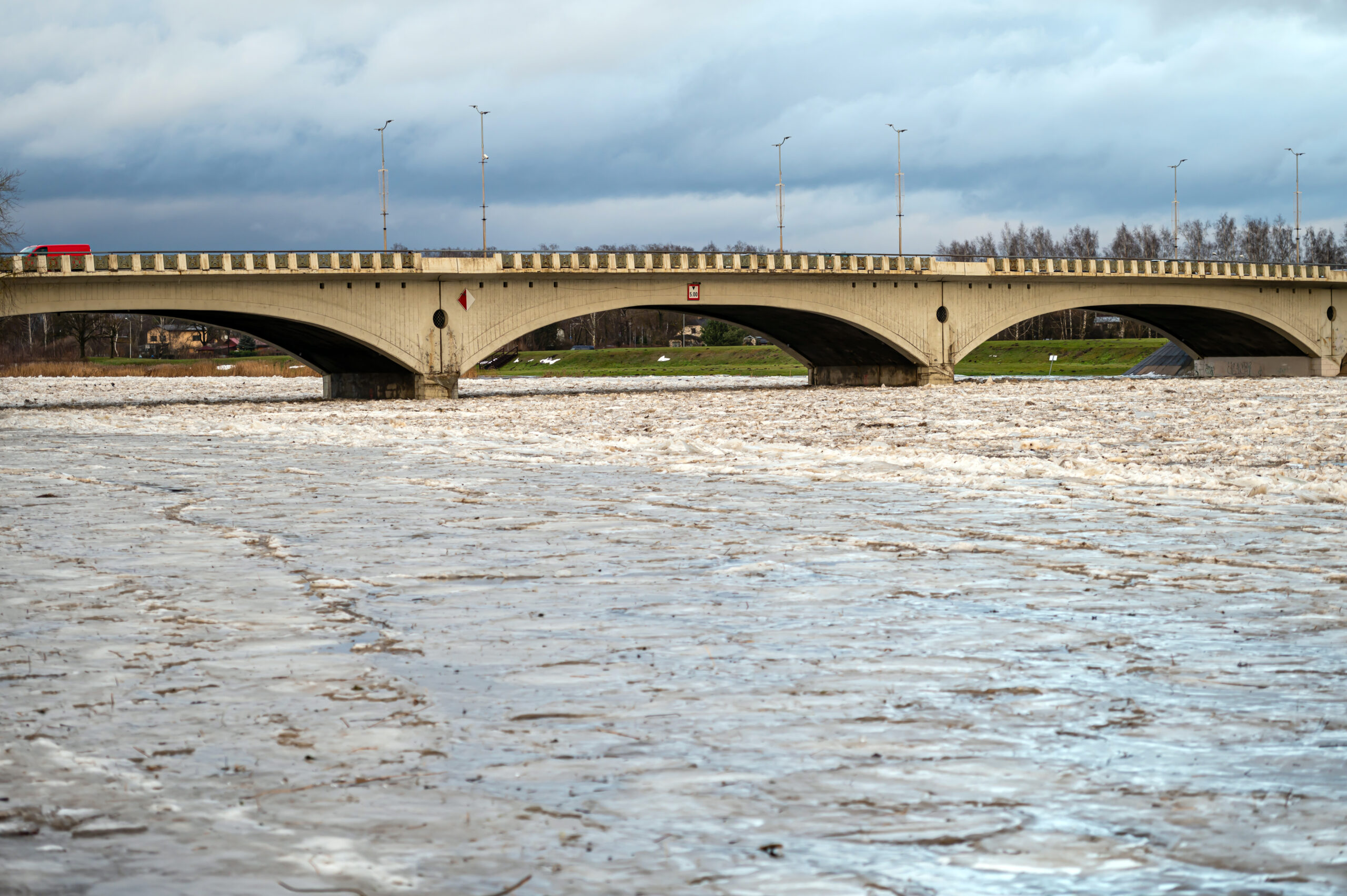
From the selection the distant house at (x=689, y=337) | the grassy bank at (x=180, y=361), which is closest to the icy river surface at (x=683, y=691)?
the grassy bank at (x=180, y=361)

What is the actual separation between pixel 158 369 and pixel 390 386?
2071 inches

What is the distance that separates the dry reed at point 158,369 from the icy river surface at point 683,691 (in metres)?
86.7

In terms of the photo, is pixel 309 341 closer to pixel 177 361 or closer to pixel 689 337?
pixel 177 361

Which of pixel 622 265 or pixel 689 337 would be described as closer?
pixel 622 265

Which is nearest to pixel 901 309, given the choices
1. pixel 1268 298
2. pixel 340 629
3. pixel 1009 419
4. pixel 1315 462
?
pixel 1268 298

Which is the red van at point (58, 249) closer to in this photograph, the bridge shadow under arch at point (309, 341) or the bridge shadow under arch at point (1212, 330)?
the bridge shadow under arch at point (309, 341)

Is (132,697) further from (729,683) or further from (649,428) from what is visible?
(649,428)

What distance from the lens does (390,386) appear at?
187ft

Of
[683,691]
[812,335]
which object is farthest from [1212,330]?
[683,691]

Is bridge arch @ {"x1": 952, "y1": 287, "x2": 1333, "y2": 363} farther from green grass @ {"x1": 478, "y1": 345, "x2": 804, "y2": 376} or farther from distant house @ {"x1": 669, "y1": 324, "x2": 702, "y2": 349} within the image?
distant house @ {"x1": 669, "y1": 324, "x2": 702, "y2": 349}

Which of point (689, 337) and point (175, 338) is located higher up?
point (175, 338)

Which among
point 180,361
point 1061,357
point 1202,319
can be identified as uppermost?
point 180,361

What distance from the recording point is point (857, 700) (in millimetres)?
5977

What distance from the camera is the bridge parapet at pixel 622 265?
47.0 meters
